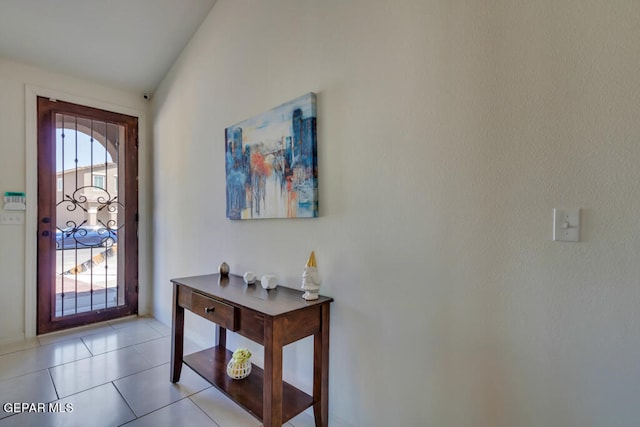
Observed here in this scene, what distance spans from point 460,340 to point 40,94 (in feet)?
13.0

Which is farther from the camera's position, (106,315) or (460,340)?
(106,315)

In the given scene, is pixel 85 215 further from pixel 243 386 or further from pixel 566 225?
pixel 566 225

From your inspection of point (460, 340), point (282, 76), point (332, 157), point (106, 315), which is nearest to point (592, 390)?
point (460, 340)

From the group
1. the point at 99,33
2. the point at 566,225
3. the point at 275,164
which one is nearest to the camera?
the point at 566,225

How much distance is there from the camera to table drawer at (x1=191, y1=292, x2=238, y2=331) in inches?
65.4

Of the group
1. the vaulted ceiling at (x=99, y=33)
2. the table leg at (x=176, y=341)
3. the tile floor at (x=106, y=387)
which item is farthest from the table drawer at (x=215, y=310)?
the vaulted ceiling at (x=99, y=33)

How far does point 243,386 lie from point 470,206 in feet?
5.22

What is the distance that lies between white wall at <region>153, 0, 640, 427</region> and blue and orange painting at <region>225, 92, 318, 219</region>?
0.30 feet

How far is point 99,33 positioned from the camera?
8.79 ft

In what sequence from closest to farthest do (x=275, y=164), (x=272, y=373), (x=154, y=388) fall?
(x=272, y=373)
(x=275, y=164)
(x=154, y=388)

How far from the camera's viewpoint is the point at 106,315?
10.9ft

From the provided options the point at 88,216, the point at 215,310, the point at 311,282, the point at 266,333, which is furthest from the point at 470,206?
the point at 88,216

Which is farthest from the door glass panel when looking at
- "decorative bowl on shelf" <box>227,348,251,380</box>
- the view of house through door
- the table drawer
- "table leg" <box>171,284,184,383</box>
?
"decorative bowl on shelf" <box>227,348,251,380</box>

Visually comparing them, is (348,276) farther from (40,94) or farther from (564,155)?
(40,94)
